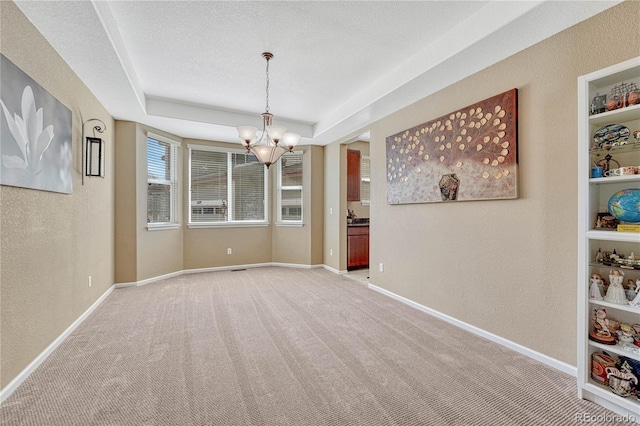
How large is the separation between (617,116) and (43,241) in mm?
4201

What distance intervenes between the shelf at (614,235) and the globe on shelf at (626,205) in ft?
0.35

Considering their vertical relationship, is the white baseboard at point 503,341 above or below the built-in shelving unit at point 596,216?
below

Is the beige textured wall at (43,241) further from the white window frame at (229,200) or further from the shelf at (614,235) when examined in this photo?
the shelf at (614,235)

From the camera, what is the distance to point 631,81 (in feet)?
5.87

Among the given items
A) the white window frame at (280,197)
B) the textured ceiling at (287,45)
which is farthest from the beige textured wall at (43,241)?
the white window frame at (280,197)

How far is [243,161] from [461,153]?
14.0 feet

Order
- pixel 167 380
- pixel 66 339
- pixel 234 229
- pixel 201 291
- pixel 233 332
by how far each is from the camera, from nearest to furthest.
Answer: pixel 167 380
pixel 66 339
pixel 233 332
pixel 201 291
pixel 234 229

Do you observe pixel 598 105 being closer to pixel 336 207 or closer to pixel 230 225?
pixel 336 207

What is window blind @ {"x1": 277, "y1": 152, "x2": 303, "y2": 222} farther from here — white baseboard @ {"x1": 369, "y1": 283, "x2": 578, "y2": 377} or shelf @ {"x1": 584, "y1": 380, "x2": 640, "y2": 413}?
shelf @ {"x1": 584, "y1": 380, "x2": 640, "y2": 413}

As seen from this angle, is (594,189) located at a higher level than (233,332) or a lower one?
higher

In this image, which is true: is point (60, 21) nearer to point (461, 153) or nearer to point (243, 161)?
point (461, 153)

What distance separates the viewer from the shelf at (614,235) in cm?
162

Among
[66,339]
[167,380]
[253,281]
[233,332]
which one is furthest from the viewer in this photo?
[253,281]

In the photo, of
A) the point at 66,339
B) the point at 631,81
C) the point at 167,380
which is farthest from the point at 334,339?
the point at 631,81
